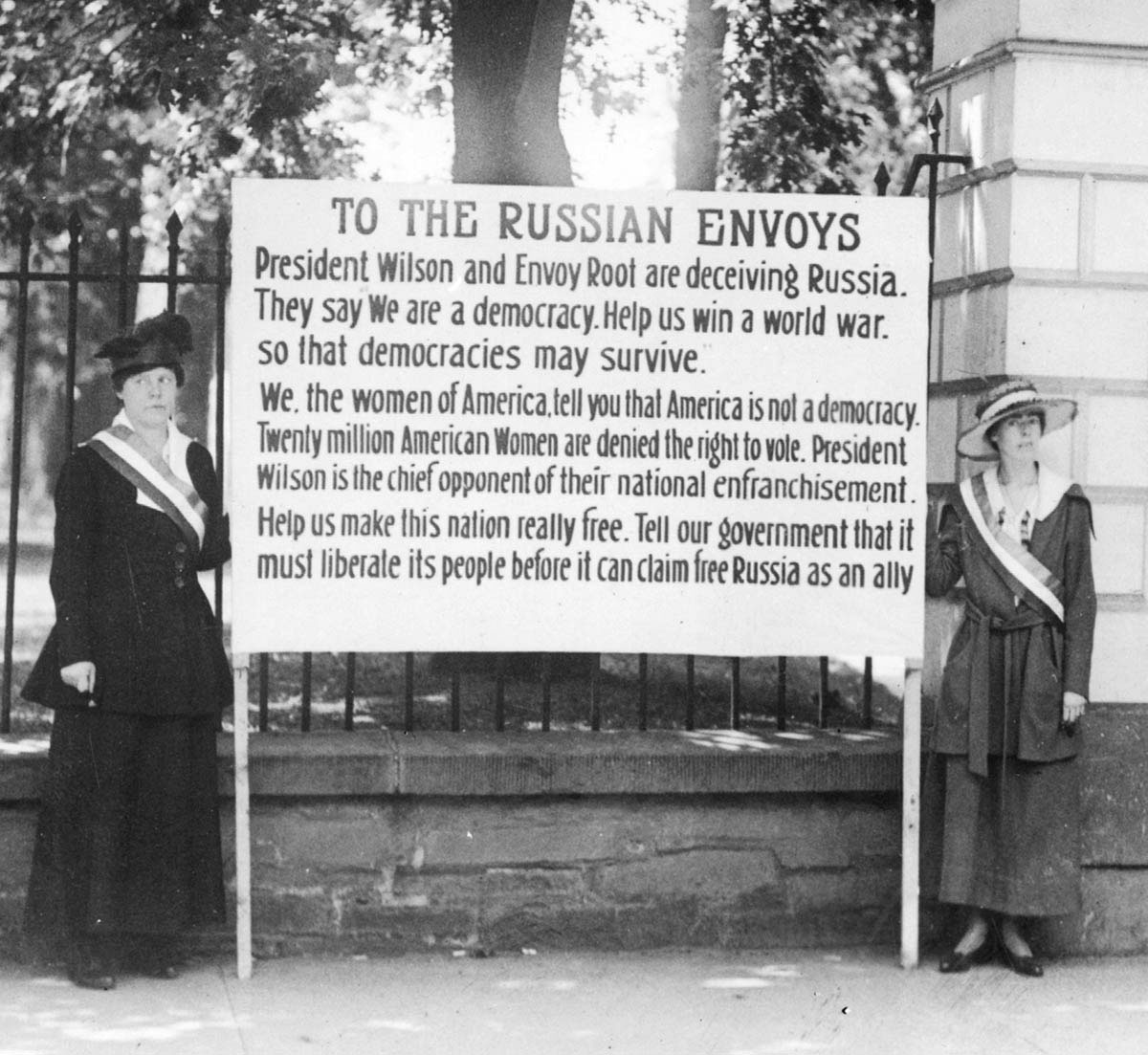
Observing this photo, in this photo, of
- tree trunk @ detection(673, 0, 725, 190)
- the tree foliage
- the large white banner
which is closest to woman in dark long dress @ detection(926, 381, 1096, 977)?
the large white banner

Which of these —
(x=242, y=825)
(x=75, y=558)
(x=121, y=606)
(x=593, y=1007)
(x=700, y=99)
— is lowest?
(x=593, y=1007)

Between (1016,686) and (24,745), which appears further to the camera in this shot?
(24,745)

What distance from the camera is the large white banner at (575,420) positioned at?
560 cm

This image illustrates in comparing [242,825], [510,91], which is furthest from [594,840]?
[510,91]

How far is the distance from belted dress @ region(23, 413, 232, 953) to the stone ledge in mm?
256

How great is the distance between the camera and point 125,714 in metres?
5.52

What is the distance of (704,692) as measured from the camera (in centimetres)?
848

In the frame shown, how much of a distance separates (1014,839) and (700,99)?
7040 mm

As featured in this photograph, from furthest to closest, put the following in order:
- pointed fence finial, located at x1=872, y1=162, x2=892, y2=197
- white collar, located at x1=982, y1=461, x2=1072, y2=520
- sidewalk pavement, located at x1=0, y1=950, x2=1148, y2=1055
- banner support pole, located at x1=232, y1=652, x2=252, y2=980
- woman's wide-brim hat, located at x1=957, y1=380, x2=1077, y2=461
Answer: pointed fence finial, located at x1=872, y1=162, x2=892, y2=197, white collar, located at x1=982, y1=461, x2=1072, y2=520, woman's wide-brim hat, located at x1=957, y1=380, x2=1077, y2=461, banner support pole, located at x1=232, y1=652, x2=252, y2=980, sidewalk pavement, located at x1=0, y1=950, x2=1148, y2=1055

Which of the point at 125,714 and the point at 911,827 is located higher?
the point at 125,714

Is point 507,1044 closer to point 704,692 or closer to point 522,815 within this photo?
point 522,815

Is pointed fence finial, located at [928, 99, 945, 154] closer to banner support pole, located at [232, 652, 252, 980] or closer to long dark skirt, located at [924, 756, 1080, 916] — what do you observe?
long dark skirt, located at [924, 756, 1080, 916]

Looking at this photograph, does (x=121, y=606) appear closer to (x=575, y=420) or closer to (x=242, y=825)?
(x=242, y=825)

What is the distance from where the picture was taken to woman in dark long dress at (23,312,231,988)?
216 inches
